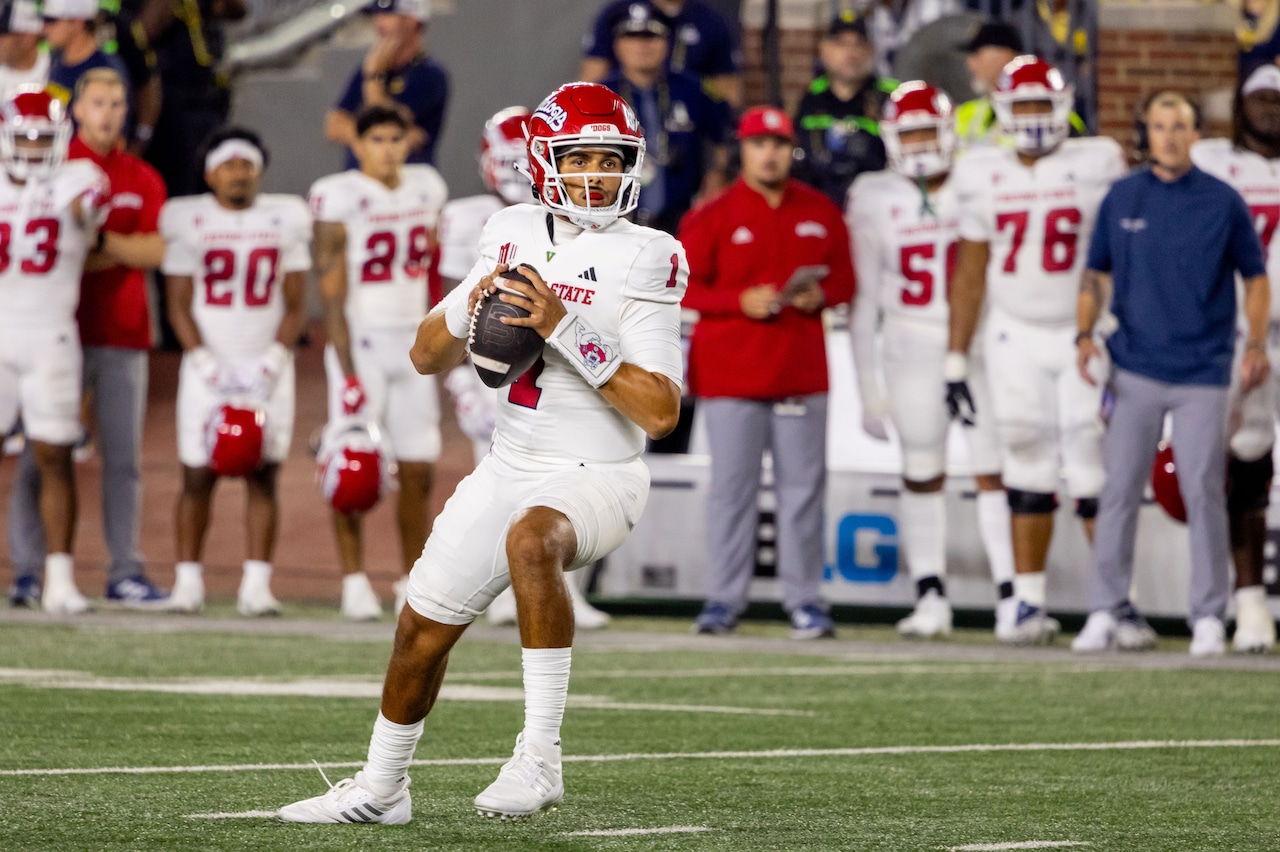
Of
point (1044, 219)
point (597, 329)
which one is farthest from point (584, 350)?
point (1044, 219)

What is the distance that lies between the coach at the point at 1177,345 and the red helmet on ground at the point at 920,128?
90 cm

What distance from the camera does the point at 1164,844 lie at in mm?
4227

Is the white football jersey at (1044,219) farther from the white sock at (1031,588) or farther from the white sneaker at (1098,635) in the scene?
the white sneaker at (1098,635)

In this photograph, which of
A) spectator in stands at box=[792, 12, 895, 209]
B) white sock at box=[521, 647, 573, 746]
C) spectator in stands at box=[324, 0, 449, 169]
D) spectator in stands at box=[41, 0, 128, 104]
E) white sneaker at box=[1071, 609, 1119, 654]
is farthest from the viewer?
spectator in stands at box=[324, 0, 449, 169]

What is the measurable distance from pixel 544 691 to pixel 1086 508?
4.92m

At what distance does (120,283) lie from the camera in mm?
9344

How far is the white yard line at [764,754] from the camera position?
4941mm

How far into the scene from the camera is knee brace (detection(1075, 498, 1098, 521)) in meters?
8.70

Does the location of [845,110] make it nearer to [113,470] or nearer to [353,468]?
[353,468]

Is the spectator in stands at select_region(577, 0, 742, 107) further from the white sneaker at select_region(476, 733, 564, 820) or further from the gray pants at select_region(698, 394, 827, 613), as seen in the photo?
the white sneaker at select_region(476, 733, 564, 820)

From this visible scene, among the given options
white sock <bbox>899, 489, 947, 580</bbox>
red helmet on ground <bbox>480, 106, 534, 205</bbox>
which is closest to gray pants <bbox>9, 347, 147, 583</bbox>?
A: red helmet on ground <bbox>480, 106, 534, 205</bbox>

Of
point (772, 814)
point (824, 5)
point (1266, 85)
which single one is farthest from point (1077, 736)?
point (824, 5)

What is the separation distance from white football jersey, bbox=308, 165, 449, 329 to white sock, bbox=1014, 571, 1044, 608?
280 cm

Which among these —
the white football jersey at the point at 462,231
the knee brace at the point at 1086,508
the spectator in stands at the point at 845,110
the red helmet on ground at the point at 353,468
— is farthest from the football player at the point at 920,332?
the red helmet on ground at the point at 353,468
